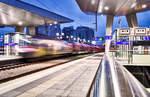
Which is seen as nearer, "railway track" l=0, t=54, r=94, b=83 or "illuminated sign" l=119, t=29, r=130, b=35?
"railway track" l=0, t=54, r=94, b=83

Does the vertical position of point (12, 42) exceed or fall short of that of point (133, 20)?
it falls short

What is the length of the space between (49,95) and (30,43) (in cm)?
1041

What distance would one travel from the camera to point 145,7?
83.0 feet

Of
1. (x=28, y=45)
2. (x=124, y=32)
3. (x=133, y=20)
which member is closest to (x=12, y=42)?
(x=28, y=45)

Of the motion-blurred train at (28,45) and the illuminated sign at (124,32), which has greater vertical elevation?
the illuminated sign at (124,32)

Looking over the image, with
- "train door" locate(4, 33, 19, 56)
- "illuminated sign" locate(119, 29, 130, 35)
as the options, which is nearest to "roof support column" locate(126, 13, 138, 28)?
"illuminated sign" locate(119, 29, 130, 35)

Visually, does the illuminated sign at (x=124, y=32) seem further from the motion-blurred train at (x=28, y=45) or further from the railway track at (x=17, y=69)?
the motion-blurred train at (x=28, y=45)

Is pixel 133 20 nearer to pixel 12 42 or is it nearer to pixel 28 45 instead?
pixel 28 45

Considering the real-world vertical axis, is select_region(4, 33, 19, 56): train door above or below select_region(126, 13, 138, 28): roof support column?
below

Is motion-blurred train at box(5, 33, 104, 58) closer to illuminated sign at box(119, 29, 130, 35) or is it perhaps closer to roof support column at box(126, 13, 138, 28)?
illuminated sign at box(119, 29, 130, 35)

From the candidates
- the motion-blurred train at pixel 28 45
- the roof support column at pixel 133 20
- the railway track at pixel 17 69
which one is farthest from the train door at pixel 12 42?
the roof support column at pixel 133 20

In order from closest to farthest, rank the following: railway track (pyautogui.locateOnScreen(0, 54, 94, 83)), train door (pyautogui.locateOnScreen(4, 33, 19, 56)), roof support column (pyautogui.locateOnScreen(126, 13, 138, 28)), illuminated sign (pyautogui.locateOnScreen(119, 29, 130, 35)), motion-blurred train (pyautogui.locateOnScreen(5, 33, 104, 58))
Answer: railway track (pyautogui.locateOnScreen(0, 54, 94, 83)), motion-blurred train (pyautogui.locateOnScreen(5, 33, 104, 58)), train door (pyautogui.locateOnScreen(4, 33, 19, 56)), illuminated sign (pyautogui.locateOnScreen(119, 29, 130, 35)), roof support column (pyautogui.locateOnScreen(126, 13, 138, 28))

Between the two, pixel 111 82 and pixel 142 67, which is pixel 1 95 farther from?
pixel 142 67

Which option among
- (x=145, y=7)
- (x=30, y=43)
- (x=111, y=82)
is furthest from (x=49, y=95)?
(x=145, y=7)
